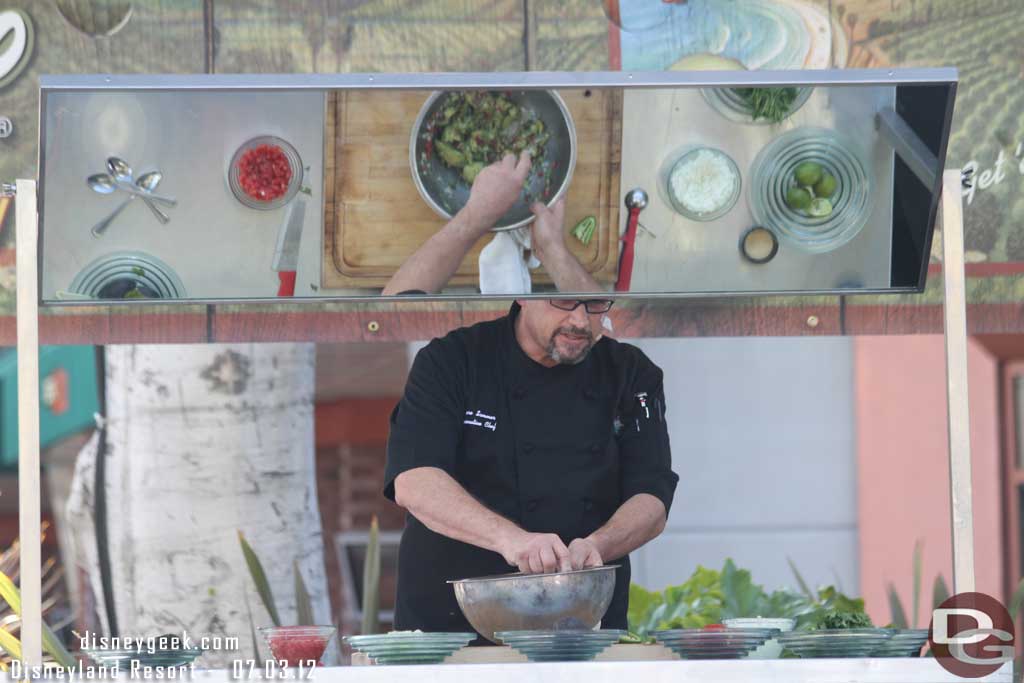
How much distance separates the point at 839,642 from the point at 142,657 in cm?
112

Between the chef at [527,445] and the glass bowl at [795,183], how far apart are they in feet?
1.42

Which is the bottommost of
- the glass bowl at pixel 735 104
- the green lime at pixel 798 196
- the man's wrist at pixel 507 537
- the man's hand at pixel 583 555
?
the man's hand at pixel 583 555

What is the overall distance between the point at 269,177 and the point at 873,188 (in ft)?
3.84

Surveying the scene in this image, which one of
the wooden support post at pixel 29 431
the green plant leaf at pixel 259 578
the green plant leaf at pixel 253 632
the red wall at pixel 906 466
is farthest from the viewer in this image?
the red wall at pixel 906 466

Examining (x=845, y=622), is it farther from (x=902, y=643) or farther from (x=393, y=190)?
(x=393, y=190)

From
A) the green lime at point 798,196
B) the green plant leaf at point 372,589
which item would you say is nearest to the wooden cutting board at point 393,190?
the green lime at point 798,196

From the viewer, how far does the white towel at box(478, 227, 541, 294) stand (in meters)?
2.79

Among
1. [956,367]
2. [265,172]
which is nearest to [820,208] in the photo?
[956,367]

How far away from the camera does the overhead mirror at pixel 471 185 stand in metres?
2.74

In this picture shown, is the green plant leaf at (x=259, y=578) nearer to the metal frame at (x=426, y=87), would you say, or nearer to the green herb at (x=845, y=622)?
the metal frame at (x=426, y=87)

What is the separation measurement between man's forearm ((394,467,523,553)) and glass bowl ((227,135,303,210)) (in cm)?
67

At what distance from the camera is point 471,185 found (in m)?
2.81

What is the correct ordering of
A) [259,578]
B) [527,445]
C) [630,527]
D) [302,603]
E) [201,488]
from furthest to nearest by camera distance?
1. [201,488]
2. [302,603]
3. [259,578]
4. [527,445]
5. [630,527]

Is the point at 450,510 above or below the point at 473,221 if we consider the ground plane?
below
